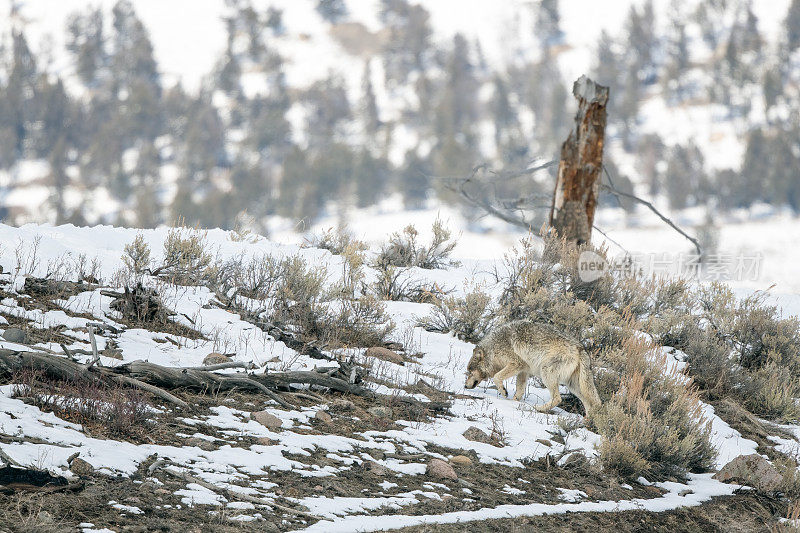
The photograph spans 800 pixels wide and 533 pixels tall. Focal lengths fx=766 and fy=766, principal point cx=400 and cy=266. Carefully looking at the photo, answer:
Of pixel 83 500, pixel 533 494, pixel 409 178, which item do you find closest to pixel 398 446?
pixel 533 494

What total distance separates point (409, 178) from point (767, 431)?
73471mm

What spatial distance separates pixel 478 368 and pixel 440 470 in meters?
2.02

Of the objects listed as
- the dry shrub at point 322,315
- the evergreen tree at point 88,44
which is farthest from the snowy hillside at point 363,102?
the dry shrub at point 322,315

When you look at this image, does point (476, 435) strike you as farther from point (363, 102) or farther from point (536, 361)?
point (363, 102)

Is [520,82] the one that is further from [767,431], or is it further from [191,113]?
[767,431]

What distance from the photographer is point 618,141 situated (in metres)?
80.4

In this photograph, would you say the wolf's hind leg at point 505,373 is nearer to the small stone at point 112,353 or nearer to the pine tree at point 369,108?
the small stone at point 112,353

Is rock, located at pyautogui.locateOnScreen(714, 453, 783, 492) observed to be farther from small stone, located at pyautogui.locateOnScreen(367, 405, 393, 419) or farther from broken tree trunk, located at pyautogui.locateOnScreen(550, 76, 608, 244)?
broken tree trunk, located at pyautogui.locateOnScreen(550, 76, 608, 244)

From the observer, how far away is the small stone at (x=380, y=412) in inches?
216

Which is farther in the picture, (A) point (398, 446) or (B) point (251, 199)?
(B) point (251, 199)

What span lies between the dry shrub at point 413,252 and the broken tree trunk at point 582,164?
6.54 ft

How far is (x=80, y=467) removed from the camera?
3.63m

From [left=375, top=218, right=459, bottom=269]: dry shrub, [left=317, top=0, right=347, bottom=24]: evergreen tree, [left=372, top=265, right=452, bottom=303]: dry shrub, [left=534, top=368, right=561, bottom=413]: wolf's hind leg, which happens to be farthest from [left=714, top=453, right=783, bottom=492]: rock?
[left=317, top=0, right=347, bottom=24]: evergreen tree

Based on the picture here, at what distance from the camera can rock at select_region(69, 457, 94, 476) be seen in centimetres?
361
